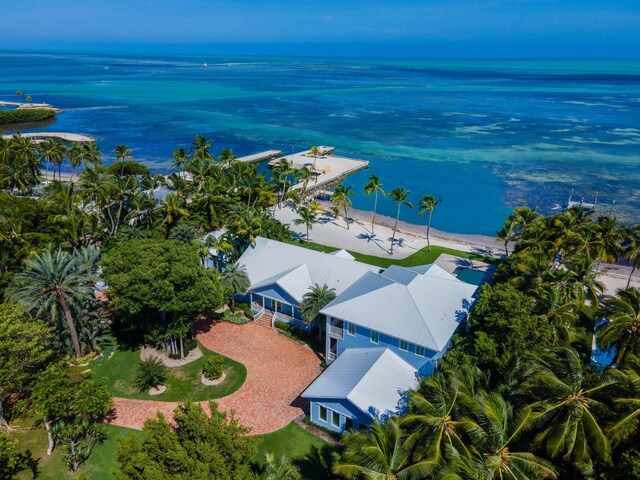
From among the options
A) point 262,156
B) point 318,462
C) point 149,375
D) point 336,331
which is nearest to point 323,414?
point 318,462

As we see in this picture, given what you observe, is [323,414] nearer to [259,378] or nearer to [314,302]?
[259,378]

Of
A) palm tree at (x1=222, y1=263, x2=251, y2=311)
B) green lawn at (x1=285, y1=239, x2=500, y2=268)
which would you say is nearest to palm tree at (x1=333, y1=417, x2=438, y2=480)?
palm tree at (x1=222, y1=263, x2=251, y2=311)

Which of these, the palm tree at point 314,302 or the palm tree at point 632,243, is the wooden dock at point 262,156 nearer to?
the palm tree at point 314,302

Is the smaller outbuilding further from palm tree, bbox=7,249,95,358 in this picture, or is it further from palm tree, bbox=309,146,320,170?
palm tree, bbox=309,146,320,170

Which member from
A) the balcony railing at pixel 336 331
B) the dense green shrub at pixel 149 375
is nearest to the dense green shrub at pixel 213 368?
the dense green shrub at pixel 149 375

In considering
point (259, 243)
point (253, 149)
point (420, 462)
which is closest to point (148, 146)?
point (253, 149)

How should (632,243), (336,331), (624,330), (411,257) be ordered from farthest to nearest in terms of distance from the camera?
(411,257) < (632,243) < (336,331) < (624,330)

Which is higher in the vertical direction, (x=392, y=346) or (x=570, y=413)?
(x=570, y=413)
